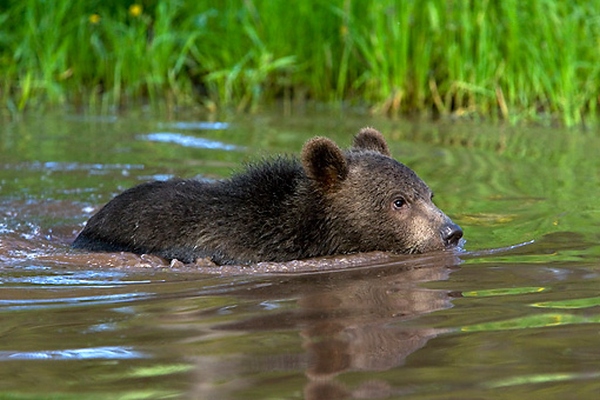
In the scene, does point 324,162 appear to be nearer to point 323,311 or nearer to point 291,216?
point 291,216

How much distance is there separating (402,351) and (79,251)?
3190 millimetres

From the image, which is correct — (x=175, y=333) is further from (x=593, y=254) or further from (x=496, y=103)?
(x=496, y=103)

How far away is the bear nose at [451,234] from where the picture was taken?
614cm

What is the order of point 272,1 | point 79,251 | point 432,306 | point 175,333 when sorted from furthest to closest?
point 272,1, point 79,251, point 432,306, point 175,333

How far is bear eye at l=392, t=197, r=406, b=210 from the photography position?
6.38 m

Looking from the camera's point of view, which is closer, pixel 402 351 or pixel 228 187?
pixel 402 351

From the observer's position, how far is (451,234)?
20.2ft

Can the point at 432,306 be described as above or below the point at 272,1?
below

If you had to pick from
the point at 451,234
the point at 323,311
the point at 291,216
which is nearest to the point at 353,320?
the point at 323,311

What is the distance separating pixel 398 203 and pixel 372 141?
698 mm

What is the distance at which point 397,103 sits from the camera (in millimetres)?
12711

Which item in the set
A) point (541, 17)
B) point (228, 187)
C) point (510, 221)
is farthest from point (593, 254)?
point (541, 17)

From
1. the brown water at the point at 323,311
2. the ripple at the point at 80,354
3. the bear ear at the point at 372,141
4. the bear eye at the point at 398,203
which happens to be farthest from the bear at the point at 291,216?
the ripple at the point at 80,354

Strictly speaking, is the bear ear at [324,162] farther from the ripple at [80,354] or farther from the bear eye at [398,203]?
the ripple at [80,354]
